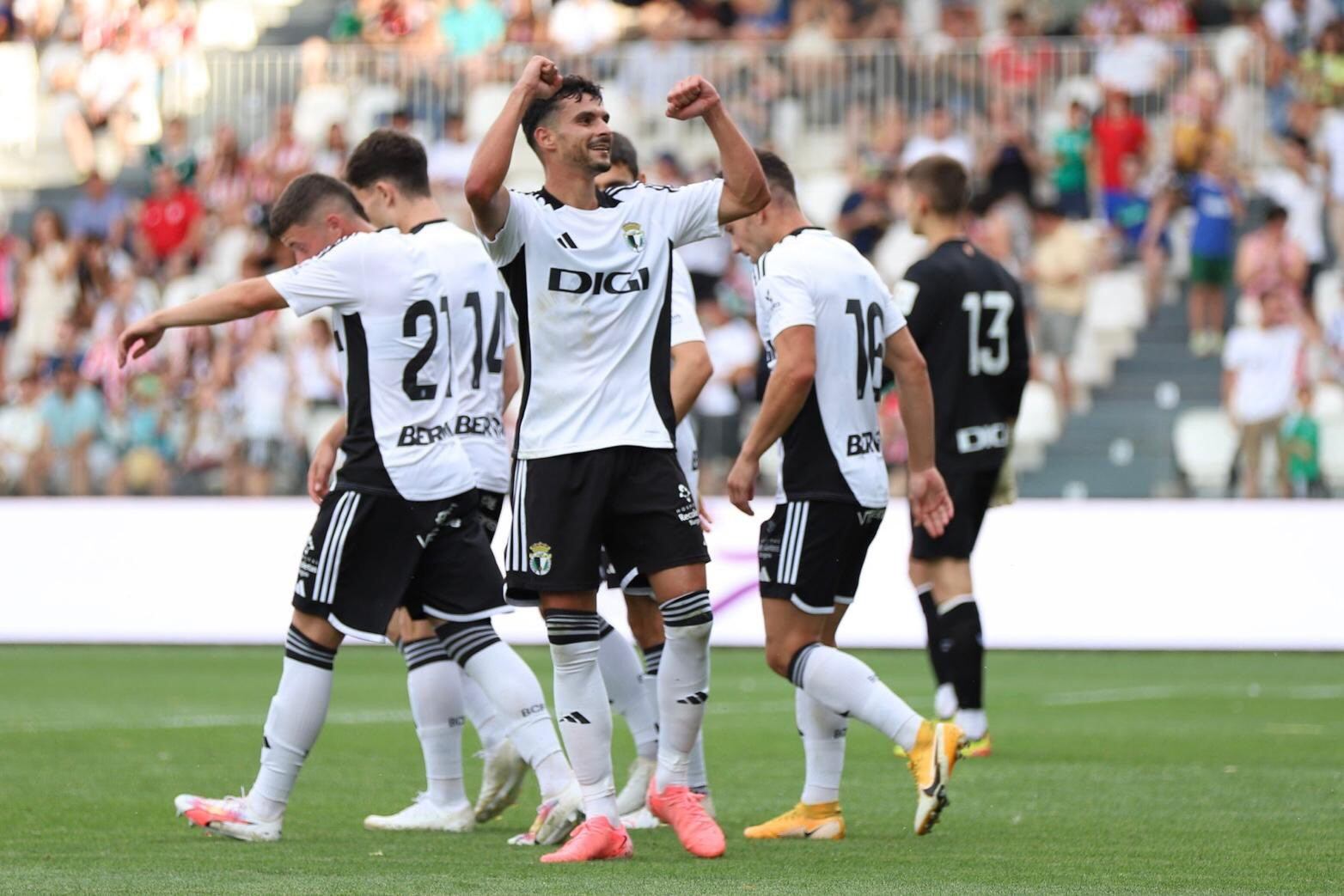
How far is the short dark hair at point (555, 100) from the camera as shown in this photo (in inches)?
268

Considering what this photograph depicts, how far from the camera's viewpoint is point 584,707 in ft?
22.7

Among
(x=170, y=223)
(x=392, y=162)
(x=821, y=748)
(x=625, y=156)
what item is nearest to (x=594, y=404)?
(x=392, y=162)

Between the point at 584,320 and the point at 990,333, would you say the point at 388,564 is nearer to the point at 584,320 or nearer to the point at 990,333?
the point at 584,320

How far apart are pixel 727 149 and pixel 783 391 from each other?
0.92 metres

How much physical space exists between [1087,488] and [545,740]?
9.79 metres

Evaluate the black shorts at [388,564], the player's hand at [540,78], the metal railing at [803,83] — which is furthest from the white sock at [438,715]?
the metal railing at [803,83]

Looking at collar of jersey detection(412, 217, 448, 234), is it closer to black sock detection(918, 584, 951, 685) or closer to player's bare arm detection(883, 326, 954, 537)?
player's bare arm detection(883, 326, 954, 537)

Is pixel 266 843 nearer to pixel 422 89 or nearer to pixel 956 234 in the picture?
pixel 956 234

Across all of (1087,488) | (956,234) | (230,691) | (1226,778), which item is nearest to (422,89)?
(1087,488)

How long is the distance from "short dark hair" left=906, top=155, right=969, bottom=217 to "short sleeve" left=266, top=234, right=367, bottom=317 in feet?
10.9

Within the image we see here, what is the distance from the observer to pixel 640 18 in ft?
81.5

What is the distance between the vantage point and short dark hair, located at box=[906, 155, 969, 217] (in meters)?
9.88

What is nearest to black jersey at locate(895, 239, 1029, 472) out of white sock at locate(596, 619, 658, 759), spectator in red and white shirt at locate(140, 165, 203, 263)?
white sock at locate(596, 619, 658, 759)

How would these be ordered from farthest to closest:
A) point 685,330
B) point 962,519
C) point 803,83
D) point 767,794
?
1. point 803,83
2. point 962,519
3. point 767,794
4. point 685,330
